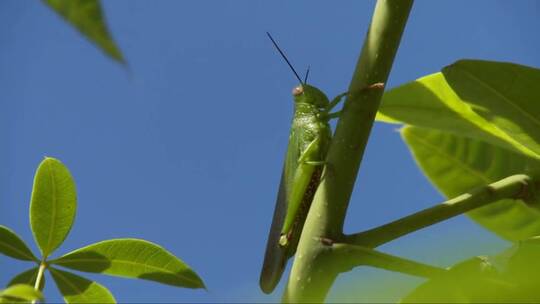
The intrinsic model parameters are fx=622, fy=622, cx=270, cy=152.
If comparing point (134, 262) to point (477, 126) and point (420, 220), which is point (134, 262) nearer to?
point (420, 220)

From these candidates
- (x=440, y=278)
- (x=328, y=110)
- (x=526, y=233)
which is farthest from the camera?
(x=328, y=110)

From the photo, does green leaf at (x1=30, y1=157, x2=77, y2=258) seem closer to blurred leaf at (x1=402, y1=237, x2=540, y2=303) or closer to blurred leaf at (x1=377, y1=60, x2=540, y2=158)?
blurred leaf at (x1=377, y1=60, x2=540, y2=158)

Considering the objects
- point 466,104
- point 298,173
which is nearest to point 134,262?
point 466,104

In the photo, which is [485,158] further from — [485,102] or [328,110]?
[328,110]

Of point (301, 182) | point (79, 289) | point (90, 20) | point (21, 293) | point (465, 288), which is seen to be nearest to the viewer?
point (90, 20)

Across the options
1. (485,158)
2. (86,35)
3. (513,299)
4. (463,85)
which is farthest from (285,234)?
(86,35)

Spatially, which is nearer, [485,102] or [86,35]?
[86,35]
